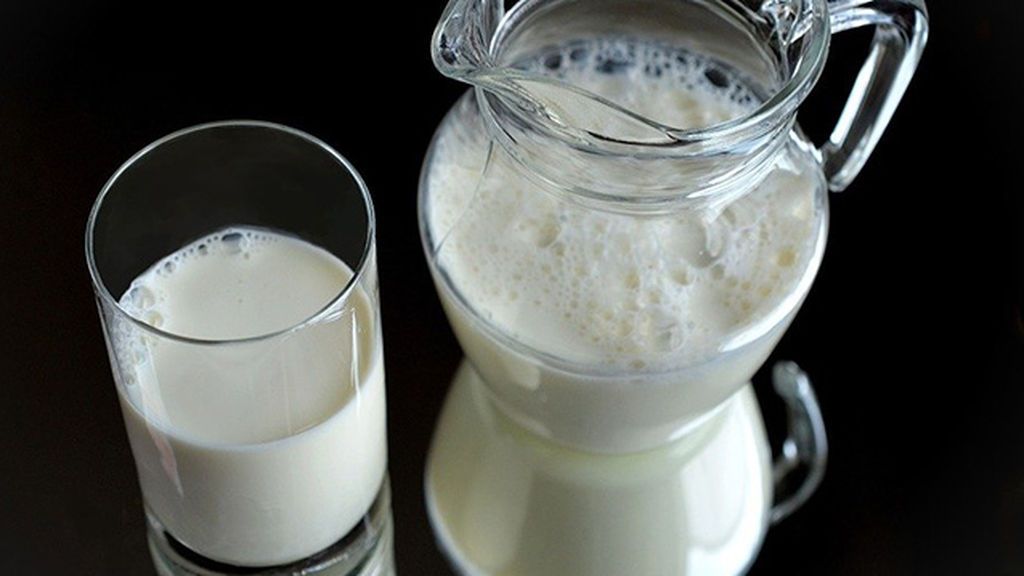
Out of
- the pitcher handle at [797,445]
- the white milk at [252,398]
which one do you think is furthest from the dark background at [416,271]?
the white milk at [252,398]

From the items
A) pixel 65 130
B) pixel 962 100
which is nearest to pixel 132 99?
pixel 65 130

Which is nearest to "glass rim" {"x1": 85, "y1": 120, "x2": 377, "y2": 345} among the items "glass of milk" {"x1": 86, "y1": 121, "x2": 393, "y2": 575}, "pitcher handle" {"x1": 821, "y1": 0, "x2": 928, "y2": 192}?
"glass of milk" {"x1": 86, "y1": 121, "x2": 393, "y2": 575}

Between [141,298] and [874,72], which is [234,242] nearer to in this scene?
[141,298]

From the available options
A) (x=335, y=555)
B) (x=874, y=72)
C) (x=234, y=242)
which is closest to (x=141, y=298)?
(x=234, y=242)

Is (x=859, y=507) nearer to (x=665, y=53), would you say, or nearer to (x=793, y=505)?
(x=793, y=505)

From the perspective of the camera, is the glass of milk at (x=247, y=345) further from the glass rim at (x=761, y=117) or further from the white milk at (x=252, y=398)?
the glass rim at (x=761, y=117)

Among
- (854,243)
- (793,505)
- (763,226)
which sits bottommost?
(793,505)
